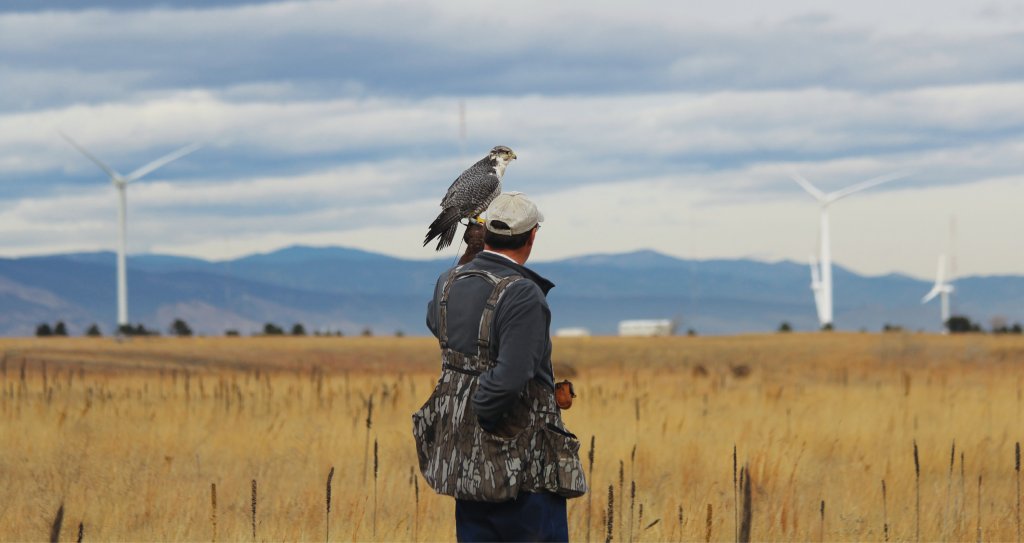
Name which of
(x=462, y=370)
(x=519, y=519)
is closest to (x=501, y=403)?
(x=462, y=370)

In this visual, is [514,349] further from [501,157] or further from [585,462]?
[585,462]

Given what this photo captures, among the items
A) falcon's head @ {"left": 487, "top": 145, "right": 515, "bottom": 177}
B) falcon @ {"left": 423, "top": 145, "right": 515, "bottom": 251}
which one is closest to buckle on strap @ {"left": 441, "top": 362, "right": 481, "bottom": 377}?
falcon @ {"left": 423, "top": 145, "right": 515, "bottom": 251}

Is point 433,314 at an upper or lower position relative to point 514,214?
lower

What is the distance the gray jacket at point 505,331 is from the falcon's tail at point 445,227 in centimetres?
127

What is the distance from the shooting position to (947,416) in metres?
18.4

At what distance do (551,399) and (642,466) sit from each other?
762cm

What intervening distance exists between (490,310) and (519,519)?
3.34ft

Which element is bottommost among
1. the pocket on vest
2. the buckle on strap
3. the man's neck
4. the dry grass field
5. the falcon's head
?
the dry grass field

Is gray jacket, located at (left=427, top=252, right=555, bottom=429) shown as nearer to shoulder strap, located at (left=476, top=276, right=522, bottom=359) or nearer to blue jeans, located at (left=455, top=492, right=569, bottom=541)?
shoulder strap, located at (left=476, top=276, right=522, bottom=359)

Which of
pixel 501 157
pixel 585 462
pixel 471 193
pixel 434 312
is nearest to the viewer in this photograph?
pixel 434 312

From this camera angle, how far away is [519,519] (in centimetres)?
642

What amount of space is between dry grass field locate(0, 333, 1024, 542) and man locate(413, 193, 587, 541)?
115 centimetres

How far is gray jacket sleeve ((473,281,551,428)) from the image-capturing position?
19.9ft

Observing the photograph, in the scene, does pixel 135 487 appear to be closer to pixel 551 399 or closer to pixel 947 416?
pixel 551 399
